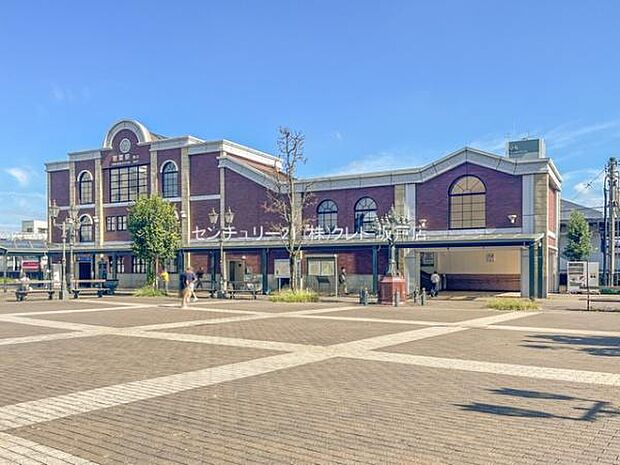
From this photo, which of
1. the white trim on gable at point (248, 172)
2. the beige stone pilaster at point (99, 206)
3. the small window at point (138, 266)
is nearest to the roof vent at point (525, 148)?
the white trim on gable at point (248, 172)

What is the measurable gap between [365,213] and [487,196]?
704cm

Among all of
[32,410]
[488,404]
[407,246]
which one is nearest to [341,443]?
[488,404]

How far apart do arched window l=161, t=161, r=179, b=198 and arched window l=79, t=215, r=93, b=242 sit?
24.3ft

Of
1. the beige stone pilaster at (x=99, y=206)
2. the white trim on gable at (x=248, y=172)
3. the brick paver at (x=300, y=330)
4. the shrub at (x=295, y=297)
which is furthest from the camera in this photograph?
the beige stone pilaster at (x=99, y=206)

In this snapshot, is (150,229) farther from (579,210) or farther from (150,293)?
(579,210)

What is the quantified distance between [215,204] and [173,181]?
4.38 metres

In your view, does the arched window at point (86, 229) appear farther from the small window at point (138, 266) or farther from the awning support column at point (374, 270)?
the awning support column at point (374, 270)

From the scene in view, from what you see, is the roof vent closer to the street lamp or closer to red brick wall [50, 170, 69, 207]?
the street lamp

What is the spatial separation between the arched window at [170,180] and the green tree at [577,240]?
89.1 ft

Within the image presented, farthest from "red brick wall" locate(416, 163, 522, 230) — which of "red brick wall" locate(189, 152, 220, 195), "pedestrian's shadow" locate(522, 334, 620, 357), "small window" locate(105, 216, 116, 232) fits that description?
"small window" locate(105, 216, 116, 232)

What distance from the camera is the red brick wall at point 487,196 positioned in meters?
29.6

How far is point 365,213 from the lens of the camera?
3366 cm

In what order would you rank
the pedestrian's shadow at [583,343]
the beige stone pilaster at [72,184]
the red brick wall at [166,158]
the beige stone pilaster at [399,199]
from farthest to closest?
the beige stone pilaster at [72,184] < the red brick wall at [166,158] < the beige stone pilaster at [399,199] < the pedestrian's shadow at [583,343]

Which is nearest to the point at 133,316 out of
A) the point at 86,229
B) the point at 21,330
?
the point at 21,330
